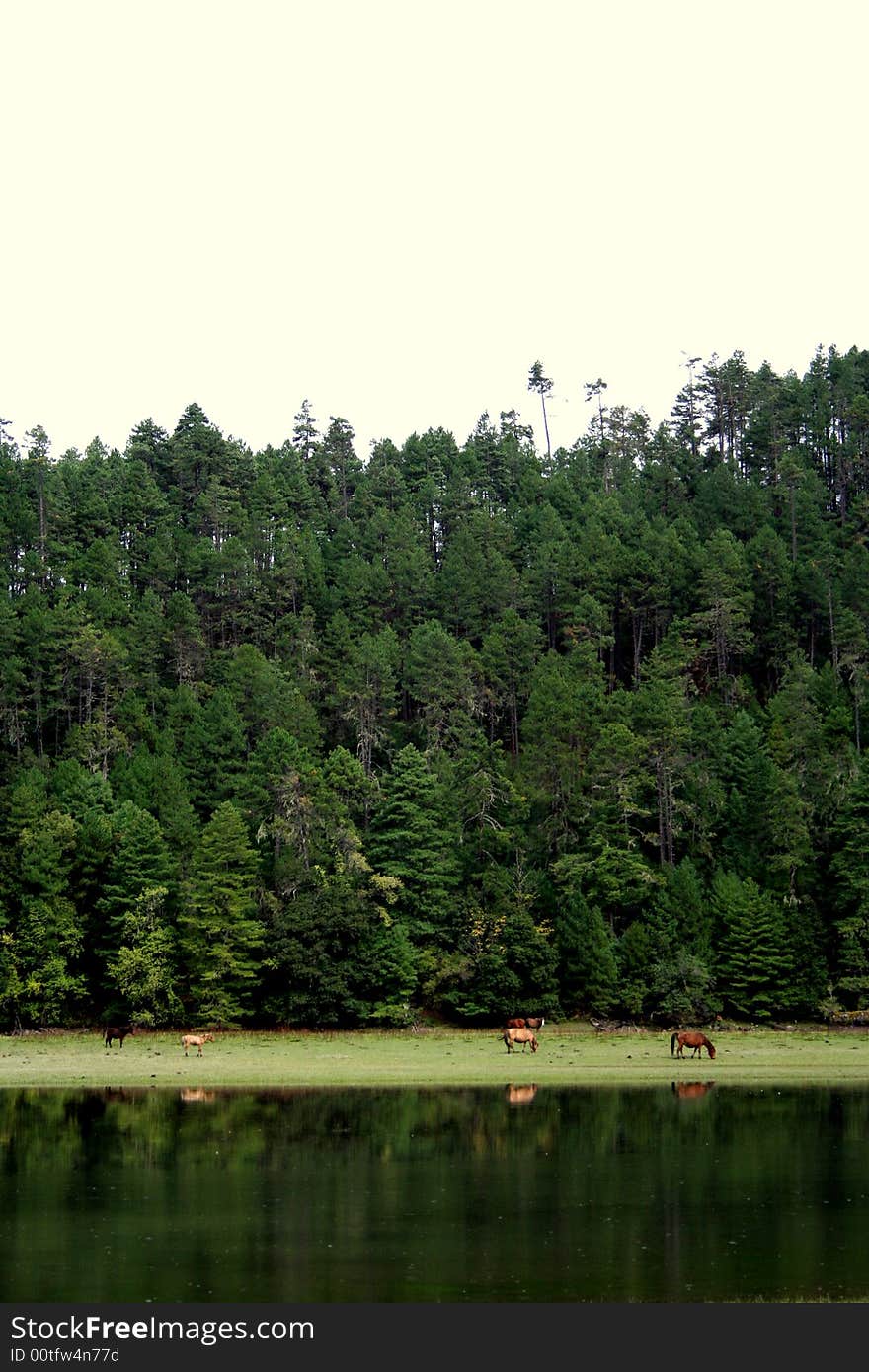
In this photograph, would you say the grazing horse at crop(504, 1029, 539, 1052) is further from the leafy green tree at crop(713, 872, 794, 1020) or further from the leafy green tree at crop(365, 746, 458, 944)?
the leafy green tree at crop(365, 746, 458, 944)

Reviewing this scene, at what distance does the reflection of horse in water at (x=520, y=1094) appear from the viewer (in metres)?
57.4

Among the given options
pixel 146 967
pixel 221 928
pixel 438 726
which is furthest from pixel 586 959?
pixel 438 726

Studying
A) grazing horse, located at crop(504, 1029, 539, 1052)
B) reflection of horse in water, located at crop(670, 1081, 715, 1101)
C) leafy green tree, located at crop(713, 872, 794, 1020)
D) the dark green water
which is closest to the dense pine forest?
leafy green tree, located at crop(713, 872, 794, 1020)

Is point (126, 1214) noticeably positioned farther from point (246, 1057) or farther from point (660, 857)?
point (660, 857)

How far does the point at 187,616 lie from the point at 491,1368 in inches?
4412

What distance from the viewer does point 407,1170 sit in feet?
135

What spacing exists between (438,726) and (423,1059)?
43772 mm

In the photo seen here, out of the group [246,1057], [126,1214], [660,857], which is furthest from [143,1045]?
[126,1214]

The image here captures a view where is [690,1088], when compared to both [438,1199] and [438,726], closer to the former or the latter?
[438,1199]

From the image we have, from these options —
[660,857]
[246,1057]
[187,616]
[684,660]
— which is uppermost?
[187,616]

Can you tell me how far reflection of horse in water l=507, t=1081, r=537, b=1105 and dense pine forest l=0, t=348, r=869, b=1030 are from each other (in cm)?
2201

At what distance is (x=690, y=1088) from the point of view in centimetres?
6162

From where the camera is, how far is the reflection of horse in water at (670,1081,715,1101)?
59.0m

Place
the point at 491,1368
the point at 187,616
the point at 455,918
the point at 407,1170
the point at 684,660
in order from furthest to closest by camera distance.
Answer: the point at 187,616
the point at 684,660
the point at 455,918
the point at 407,1170
the point at 491,1368
